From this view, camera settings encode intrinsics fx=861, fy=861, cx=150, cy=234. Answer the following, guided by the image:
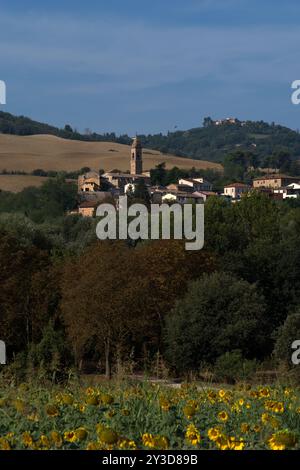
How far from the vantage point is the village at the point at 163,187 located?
13200cm

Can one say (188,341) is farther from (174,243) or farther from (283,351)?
(174,243)

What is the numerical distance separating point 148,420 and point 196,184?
14562 cm

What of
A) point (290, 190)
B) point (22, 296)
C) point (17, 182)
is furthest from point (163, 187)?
point (22, 296)

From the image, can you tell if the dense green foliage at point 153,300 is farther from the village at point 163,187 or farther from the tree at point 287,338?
the village at point 163,187

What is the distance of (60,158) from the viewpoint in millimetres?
180000

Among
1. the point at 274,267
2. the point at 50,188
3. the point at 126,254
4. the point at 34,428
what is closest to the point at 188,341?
the point at 126,254

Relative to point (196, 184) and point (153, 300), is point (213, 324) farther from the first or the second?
point (196, 184)

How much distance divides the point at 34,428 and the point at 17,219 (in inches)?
2139

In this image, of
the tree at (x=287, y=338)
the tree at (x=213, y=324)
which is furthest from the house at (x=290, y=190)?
the tree at (x=287, y=338)

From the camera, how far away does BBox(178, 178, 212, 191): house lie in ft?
489

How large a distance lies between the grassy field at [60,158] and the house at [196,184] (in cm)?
2619

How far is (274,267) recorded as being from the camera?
43.1 m

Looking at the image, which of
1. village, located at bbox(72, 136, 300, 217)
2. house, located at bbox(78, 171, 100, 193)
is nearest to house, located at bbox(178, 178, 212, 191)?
village, located at bbox(72, 136, 300, 217)

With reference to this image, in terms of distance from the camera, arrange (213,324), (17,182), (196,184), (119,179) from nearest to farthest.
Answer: (213,324) → (17,182) → (196,184) → (119,179)
